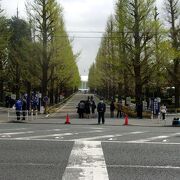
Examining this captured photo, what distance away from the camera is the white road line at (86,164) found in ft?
31.7

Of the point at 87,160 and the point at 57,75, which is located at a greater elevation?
the point at 57,75

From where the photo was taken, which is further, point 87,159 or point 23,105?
point 23,105

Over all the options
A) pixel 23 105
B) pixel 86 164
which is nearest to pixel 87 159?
pixel 86 164

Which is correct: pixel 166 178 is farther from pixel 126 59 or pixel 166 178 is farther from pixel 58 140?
pixel 126 59

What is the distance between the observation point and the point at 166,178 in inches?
378

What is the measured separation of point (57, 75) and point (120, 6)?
54.7 feet

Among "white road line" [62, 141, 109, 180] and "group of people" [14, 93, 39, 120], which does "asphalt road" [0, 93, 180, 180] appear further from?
"group of people" [14, 93, 39, 120]

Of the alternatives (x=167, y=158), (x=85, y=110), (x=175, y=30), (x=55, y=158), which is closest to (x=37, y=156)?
(x=55, y=158)

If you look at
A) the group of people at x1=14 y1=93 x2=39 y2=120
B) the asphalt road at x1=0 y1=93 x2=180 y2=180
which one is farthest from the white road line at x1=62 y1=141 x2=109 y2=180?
the group of people at x1=14 y1=93 x2=39 y2=120

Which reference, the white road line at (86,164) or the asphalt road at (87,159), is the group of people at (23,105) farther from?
the white road line at (86,164)

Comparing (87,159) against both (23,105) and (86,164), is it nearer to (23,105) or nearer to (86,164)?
(86,164)

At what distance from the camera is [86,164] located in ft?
36.6

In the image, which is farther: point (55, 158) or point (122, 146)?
point (122, 146)

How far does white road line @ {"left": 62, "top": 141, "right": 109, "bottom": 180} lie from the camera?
31.7 feet
